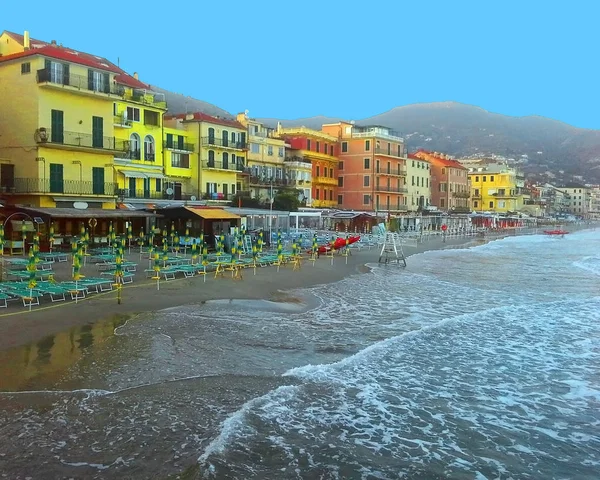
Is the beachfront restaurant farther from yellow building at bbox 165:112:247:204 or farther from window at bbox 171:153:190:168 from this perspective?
yellow building at bbox 165:112:247:204

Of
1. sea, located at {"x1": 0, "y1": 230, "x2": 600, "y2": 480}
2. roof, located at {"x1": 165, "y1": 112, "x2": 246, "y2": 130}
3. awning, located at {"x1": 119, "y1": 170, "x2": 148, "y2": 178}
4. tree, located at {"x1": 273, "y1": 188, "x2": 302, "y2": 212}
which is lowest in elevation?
sea, located at {"x1": 0, "y1": 230, "x2": 600, "y2": 480}

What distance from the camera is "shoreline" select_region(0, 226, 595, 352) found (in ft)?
44.5

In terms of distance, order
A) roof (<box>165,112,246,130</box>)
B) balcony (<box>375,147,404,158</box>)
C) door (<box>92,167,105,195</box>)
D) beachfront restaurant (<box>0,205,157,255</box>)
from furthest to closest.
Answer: balcony (<box>375,147,404,158</box>) → roof (<box>165,112,246,130</box>) → door (<box>92,167,105,195</box>) → beachfront restaurant (<box>0,205,157,255</box>)

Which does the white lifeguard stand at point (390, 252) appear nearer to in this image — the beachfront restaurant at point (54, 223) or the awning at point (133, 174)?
the beachfront restaurant at point (54, 223)

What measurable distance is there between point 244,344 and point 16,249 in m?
20.8

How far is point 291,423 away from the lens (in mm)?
8938

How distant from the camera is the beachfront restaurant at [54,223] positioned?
29.0 m

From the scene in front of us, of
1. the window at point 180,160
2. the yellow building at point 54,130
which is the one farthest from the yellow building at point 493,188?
the yellow building at point 54,130

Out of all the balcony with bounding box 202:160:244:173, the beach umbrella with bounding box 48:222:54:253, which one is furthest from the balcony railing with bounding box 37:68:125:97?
the balcony with bounding box 202:160:244:173

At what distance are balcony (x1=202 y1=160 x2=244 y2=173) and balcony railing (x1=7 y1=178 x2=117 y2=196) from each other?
16156 millimetres

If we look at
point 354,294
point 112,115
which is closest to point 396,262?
point 354,294

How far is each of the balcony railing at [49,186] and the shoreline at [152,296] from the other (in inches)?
307

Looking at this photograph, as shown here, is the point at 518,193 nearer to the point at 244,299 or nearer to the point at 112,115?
the point at 112,115

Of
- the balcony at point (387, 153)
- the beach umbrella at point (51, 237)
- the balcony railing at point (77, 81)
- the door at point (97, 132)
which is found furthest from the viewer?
the balcony at point (387, 153)
